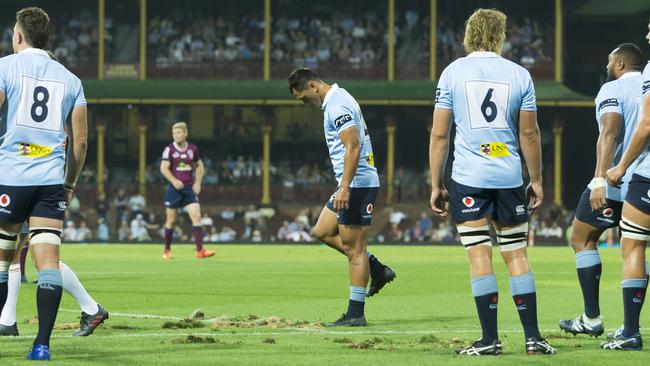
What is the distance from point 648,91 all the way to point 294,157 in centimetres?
3675

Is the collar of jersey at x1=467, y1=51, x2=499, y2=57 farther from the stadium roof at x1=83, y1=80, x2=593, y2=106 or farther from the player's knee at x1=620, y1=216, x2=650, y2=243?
the stadium roof at x1=83, y1=80, x2=593, y2=106

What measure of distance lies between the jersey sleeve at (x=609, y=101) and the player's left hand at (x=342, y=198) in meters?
2.40

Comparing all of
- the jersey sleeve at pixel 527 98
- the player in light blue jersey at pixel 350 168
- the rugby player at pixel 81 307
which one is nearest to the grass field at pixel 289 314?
the rugby player at pixel 81 307

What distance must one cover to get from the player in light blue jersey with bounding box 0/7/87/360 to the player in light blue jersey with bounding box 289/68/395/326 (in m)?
3.18

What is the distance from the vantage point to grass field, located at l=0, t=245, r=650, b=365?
9.08 meters

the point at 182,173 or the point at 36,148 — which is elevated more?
the point at 36,148

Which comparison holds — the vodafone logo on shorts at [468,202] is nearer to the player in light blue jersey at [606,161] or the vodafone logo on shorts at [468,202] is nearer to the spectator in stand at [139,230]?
the player in light blue jersey at [606,161]

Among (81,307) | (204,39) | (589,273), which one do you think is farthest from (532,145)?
(204,39)

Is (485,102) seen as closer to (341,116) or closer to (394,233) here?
(341,116)

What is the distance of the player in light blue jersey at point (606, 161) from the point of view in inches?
402

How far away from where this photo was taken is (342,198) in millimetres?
11578

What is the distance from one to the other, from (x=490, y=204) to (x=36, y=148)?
3.17 meters

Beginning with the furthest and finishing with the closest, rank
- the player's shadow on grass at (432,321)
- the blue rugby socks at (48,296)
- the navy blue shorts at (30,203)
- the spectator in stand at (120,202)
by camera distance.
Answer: the spectator in stand at (120,202) < the player's shadow on grass at (432,321) < the navy blue shorts at (30,203) < the blue rugby socks at (48,296)

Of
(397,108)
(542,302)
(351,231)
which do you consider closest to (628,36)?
(397,108)
